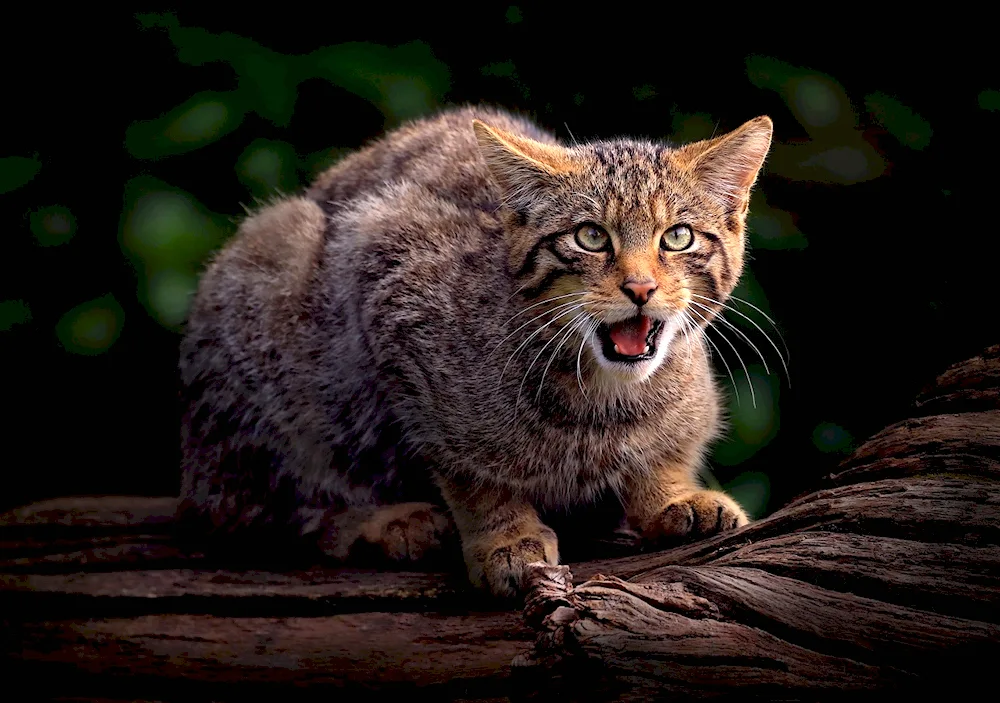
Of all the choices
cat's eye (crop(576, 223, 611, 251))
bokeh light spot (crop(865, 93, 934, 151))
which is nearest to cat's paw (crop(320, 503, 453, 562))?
cat's eye (crop(576, 223, 611, 251))

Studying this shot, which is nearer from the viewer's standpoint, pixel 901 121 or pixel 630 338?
pixel 630 338

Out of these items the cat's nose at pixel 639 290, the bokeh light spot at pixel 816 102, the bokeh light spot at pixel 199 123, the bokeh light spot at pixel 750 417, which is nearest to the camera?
the cat's nose at pixel 639 290

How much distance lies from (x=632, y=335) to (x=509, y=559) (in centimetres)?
66

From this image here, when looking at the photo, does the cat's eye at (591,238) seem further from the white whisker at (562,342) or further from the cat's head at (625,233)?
the white whisker at (562,342)

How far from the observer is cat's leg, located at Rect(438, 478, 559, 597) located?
2510 mm

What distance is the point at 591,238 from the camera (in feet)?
8.37

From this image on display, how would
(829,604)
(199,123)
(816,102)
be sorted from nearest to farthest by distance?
(829,604)
(816,102)
(199,123)

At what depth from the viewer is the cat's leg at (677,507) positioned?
2.63 meters

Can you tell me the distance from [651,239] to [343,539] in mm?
1239

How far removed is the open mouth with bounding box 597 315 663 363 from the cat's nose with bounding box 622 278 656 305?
0.30 feet

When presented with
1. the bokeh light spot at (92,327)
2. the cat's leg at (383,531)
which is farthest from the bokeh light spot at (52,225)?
the cat's leg at (383,531)

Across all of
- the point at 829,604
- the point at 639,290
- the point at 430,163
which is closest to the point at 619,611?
the point at 829,604

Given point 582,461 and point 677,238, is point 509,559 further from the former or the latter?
point 677,238

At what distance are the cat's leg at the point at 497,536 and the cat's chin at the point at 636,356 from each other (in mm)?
508
